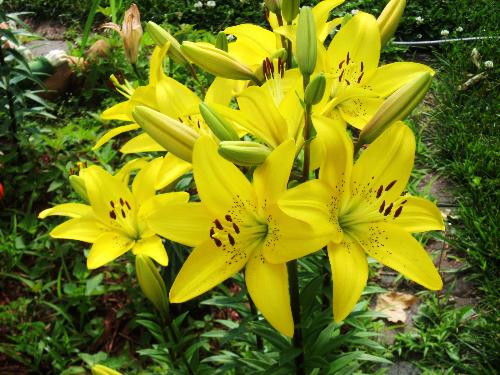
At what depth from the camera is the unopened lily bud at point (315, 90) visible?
734mm

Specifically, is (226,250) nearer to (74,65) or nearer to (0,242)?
(0,242)

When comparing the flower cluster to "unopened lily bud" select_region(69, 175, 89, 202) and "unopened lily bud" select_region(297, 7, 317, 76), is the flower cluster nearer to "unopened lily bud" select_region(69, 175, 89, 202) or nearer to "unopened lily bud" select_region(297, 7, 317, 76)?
"unopened lily bud" select_region(297, 7, 317, 76)

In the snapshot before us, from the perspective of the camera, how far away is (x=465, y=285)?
6.61ft

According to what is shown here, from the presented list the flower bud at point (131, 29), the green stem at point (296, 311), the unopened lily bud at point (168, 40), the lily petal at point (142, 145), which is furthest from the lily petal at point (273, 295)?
the flower bud at point (131, 29)

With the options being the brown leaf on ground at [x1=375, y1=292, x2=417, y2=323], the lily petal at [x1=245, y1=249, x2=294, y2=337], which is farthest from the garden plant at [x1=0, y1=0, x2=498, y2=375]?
the brown leaf on ground at [x1=375, y1=292, x2=417, y2=323]

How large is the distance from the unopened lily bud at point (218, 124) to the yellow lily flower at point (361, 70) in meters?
0.20

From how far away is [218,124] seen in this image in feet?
2.54

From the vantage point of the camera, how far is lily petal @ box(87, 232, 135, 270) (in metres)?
1.14

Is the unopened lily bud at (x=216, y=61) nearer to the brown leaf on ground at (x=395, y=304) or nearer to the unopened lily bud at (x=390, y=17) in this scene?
the unopened lily bud at (x=390, y=17)

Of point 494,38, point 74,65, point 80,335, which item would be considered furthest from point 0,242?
point 494,38

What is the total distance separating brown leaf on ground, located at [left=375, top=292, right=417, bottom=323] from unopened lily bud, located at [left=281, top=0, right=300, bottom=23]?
4.22 feet

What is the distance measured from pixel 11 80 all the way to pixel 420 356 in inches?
79.2

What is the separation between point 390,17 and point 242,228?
47 centimetres

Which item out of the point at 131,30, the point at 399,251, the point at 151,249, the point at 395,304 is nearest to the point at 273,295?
the point at 399,251
